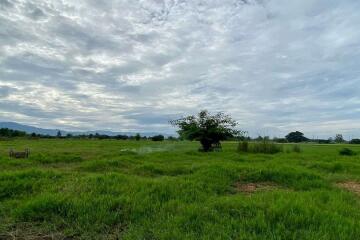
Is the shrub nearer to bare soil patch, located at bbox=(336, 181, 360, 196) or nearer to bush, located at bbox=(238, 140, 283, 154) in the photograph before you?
bush, located at bbox=(238, 140, 283, 154)

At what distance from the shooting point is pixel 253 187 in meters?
6.84

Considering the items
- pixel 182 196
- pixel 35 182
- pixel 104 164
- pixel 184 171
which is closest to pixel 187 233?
pixel 182 196

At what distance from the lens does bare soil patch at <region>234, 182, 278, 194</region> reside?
6500mm

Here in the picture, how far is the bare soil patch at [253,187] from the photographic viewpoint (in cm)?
650

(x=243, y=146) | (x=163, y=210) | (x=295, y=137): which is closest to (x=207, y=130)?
(x=243, y=146)

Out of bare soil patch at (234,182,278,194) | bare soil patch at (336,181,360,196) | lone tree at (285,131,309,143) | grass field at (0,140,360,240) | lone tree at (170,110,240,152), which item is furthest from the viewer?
lone tree at (285,131,309,143)

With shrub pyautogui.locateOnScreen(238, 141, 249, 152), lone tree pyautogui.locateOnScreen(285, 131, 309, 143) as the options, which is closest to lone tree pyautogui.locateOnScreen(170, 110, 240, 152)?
shrub pyautogui.locateOnScreen(238, 141, 249, 152)

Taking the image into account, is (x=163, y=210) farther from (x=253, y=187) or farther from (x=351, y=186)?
(x=351, y=186)

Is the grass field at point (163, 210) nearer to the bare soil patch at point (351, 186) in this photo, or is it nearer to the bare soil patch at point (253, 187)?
the bare soil patch at point (253, 187)

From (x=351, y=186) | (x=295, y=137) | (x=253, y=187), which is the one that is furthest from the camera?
(x=295, y=137)

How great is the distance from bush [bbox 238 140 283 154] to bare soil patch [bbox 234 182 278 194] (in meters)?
12.9

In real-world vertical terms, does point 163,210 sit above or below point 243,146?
below

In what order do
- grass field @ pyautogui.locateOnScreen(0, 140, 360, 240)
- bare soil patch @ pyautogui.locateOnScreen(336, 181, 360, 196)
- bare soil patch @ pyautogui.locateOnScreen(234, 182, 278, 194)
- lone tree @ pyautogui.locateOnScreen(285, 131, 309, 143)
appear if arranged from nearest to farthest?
grass field @ pyautogui.locateOnScreen(0, 140, 360, 240) < bare soil patch @ pyautogui.locateOnScreen(234, 182, 278, 194) < bare soil patch @ pyautogui.locateOnScreen(336, 181, 360, 196) < lone tree @ pyautogui.locateOnScreen(285, 131, 309, 143)

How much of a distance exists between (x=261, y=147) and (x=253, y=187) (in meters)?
13.8
